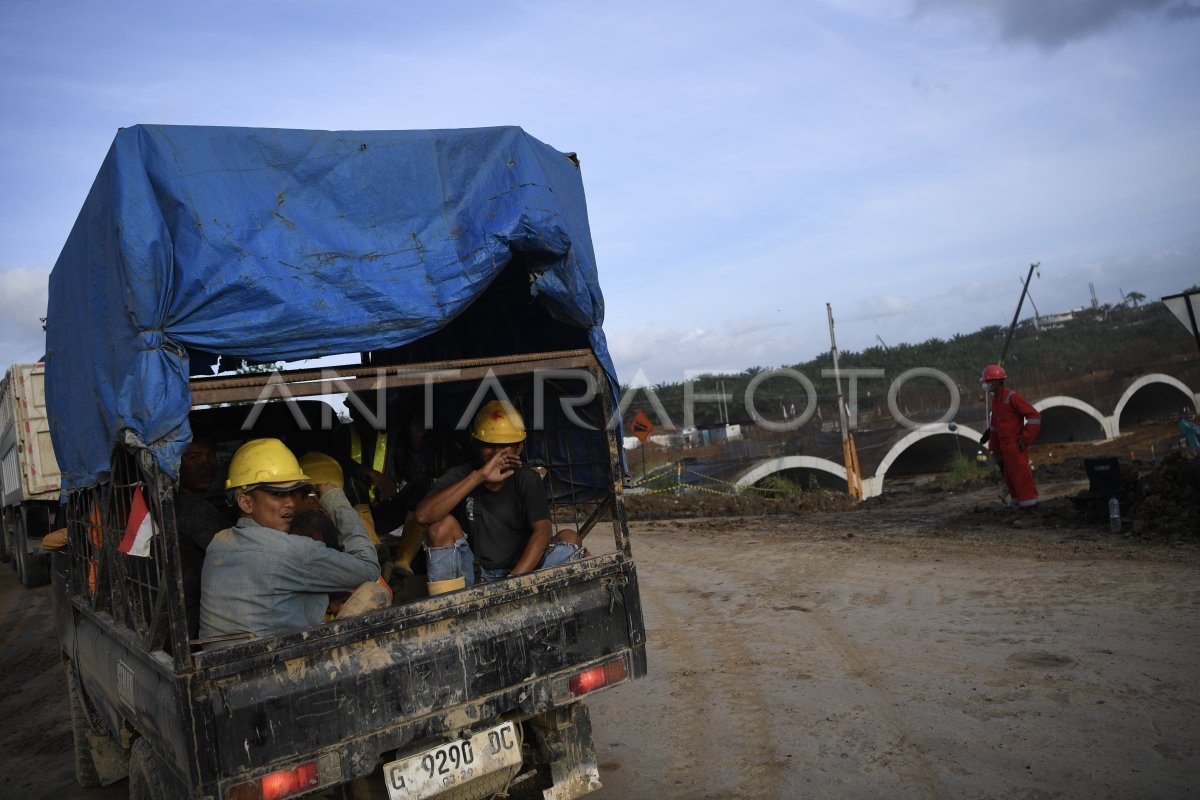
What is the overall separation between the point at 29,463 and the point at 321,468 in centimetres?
997

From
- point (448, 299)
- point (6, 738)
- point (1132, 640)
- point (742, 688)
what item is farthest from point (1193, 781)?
point (6, 738)

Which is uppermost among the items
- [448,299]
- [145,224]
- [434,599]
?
[145,224]

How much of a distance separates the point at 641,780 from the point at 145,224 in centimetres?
335

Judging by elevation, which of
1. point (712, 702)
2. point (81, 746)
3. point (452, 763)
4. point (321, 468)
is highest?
point (321, 468)

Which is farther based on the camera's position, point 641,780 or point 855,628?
point 855,628

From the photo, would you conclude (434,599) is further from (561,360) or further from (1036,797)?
(1036,797)

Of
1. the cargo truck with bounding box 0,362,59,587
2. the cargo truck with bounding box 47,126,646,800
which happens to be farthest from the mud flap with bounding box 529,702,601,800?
the cargo truck with bounding box 0,362,59,587

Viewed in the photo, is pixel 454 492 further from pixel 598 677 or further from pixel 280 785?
pixel 280 785

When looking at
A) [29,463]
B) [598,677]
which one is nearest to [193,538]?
[598,677]

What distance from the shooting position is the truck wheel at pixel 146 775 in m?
3.43

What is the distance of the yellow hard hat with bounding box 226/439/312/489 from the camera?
11.8ft

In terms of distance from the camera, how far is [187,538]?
3.79 meters

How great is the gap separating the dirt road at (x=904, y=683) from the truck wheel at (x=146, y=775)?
180cm

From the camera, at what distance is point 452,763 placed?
11.3ft
